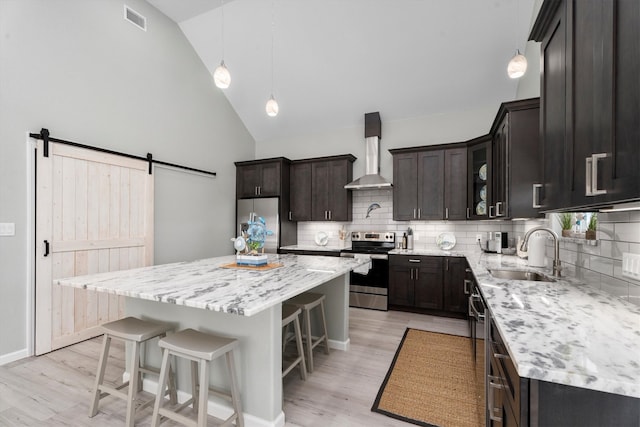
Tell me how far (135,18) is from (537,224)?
17.9 feet

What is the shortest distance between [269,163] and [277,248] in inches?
59.4

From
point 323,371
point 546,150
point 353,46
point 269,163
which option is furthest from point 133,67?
point 546,150

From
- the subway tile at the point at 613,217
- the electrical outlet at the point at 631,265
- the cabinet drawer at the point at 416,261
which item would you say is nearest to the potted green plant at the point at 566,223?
the subway tile at the point at 613,217

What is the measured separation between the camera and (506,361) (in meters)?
1.09

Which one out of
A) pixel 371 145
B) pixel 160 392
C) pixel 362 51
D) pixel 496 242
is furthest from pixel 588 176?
pixel 371 145

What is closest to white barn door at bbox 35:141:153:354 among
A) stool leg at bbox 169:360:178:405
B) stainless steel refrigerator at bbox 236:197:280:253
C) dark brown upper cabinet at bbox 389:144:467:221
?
stainless steel refrigerator at bbox 236:197:280:253

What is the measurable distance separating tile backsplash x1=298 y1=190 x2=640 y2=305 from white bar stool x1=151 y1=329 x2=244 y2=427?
6.78ft

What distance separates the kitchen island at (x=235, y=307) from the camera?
157cm

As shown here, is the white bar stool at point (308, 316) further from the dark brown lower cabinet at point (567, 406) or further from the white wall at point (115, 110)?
the white wall at point (115, 110)

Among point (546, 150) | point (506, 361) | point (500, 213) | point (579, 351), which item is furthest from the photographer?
point (500, 213)

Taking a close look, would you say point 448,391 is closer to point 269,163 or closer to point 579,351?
point 579,351

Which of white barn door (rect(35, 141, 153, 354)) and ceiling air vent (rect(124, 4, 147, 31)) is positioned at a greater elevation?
ceiling air vent (rect(124, 4, 147, 31))

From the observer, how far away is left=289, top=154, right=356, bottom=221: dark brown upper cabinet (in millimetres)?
5000

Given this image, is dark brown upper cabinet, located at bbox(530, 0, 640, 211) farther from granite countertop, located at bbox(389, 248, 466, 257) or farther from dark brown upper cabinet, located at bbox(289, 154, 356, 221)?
dark brown upper cabinet, located at bbox(289, 154, 356, 221)
